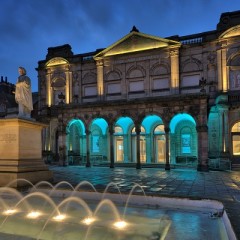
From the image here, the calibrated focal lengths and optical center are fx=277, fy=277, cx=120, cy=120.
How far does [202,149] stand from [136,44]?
14466 millimetres

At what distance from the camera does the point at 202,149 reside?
23344mm

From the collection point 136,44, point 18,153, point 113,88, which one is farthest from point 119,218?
point 136,44

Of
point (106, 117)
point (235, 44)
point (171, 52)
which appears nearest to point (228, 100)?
point (235, 44)

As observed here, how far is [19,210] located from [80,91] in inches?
1062

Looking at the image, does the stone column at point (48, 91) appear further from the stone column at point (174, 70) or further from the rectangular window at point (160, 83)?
the stone column at point (174, 70)

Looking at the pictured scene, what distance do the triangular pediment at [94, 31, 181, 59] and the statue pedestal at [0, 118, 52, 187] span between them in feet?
70.3

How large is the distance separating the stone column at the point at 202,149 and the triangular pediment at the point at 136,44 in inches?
415

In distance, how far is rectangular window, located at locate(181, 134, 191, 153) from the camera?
29.6m

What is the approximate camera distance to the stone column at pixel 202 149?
23.1 meters

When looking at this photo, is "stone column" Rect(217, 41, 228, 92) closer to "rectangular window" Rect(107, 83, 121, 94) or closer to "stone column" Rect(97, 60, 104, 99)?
"rectangular window" Rect(107, 83, 121, 94)

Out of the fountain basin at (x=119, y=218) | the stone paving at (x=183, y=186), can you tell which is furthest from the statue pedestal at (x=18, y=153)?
the stone paving at (x=183, y=186)

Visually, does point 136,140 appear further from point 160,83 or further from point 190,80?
point 190,80

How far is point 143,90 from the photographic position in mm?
30859

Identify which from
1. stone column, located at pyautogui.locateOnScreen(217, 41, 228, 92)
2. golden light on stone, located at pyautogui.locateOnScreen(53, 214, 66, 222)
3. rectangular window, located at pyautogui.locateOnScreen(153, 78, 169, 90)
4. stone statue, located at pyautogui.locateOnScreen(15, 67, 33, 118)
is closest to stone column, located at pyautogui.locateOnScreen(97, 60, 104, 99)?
rectangular window, located at pyautogui.locateOnScreen(153, 78, 169, 90)
